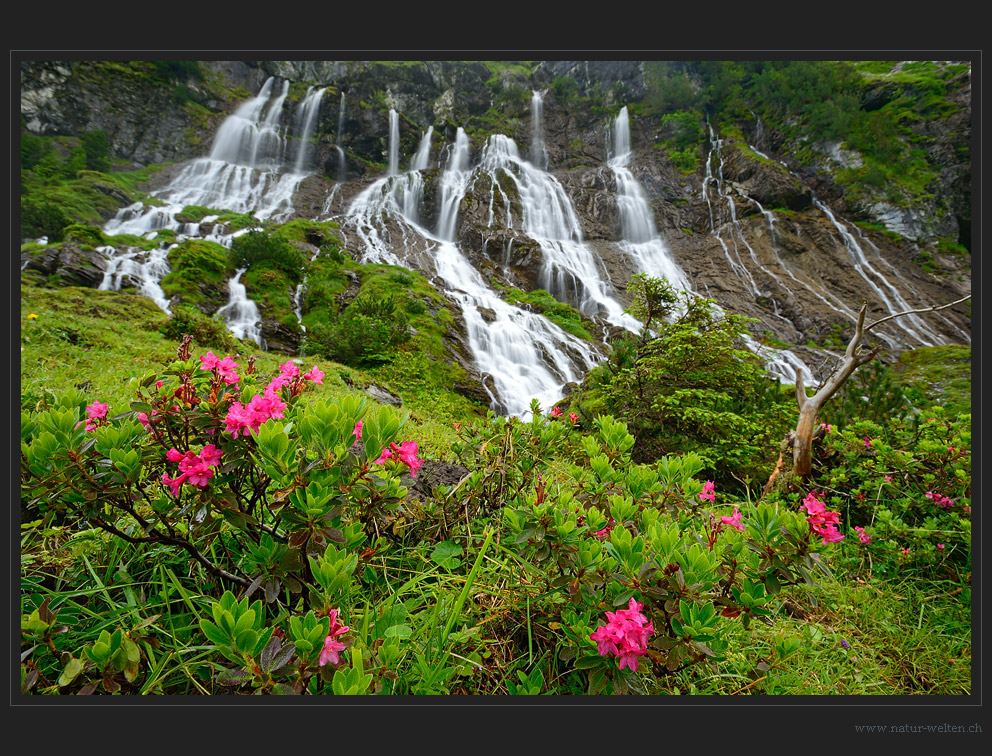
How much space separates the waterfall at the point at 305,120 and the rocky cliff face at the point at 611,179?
0.60 m

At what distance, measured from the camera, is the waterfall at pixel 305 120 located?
23312 mm

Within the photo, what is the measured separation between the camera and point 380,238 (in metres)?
17.3

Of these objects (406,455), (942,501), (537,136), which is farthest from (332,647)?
(537,136)

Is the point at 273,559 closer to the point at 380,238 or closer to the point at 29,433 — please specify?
the point at 29,433

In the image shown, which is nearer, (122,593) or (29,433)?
(29,433)

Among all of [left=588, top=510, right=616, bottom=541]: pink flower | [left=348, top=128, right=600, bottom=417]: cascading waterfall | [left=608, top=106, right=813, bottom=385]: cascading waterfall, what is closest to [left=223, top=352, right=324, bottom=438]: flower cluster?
[left=588, top=510, right=616, bottom=541]: pink flower

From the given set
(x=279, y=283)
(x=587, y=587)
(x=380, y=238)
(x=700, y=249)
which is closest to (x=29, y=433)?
(x=587, y=587)

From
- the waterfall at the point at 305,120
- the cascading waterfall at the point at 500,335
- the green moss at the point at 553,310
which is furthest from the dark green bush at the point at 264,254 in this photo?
the waterfall at the point at 305,120

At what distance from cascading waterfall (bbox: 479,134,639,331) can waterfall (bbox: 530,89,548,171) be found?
0.87m

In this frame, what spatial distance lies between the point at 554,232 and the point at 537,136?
10.3 meters

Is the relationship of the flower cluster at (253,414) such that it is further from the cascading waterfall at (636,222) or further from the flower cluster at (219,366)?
the cascading waterfall at (636,222)

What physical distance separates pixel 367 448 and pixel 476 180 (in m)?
22.8

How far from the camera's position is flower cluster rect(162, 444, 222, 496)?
2.67ft

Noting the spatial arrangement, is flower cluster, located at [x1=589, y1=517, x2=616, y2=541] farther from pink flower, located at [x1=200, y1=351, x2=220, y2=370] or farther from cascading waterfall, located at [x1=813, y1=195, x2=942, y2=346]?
cascading waterfall, located at [x1=813, y1=195, x2=942, y2=346]
